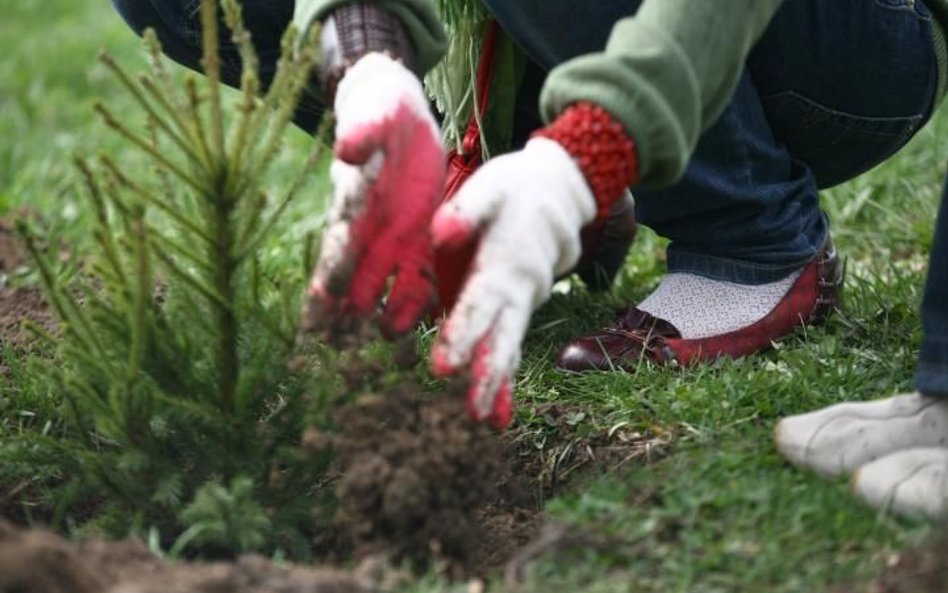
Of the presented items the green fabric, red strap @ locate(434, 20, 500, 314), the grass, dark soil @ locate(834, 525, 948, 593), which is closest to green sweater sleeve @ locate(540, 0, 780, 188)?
the green fabric

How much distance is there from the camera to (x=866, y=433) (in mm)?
1877

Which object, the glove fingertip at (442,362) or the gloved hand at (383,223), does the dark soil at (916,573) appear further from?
the gloved hand at (383,223)

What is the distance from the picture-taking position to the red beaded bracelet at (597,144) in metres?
1.68

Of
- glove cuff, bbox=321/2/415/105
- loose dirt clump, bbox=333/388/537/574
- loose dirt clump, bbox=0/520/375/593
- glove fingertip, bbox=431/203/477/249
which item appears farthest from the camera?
glove cuff, bbox=321/2/415/105

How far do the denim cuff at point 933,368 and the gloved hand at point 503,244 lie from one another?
0.57 meters

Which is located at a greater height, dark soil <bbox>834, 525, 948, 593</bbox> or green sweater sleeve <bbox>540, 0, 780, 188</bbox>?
green sweater sleeve <bbox>540, 0, 780, 188</bbox>

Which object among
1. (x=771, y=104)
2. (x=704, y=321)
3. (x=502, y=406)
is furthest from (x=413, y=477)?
(x=771, y=104)

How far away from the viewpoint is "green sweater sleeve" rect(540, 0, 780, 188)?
1.68 m

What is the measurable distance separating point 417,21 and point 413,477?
0.77 meters

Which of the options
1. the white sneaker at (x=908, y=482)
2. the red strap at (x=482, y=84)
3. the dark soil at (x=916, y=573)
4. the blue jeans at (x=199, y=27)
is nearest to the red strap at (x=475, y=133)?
the red strap at (x=482, y=84)

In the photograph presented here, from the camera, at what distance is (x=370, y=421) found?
1.78 meters

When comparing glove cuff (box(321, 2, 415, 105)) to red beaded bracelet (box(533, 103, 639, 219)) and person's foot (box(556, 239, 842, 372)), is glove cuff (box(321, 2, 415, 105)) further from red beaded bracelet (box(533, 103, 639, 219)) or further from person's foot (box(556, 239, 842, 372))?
person's foot (box(556, 239, 842, 372))

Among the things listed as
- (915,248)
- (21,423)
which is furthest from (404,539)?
(915,248)

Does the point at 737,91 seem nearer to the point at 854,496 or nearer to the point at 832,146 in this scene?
the point at 832,146
